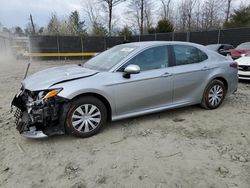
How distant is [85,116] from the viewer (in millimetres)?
3314

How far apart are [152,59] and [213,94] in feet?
5.51

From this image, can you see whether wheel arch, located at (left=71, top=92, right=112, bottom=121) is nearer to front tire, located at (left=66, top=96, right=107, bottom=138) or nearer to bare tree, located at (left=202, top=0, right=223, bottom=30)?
front tire, located at (left=66, top=96, right=107, bottom=138)

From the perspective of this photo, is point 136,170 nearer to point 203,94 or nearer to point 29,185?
point 29,185

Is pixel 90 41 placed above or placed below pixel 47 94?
above

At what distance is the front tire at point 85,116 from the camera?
3.22 m

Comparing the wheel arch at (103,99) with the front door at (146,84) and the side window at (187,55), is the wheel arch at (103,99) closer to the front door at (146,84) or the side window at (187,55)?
the front door at (146,84)

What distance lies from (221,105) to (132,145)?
2.80m

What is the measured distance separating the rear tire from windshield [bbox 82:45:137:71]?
1.85 metres

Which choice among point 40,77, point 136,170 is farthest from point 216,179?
point 40,77

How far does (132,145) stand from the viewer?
317 centimetres

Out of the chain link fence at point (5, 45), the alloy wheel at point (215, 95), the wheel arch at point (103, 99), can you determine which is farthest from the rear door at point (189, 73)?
the chain link fence at point (5, 45)

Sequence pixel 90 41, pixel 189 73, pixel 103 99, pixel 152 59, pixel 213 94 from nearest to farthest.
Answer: pixel 103 99 → pixel 152 59 → pixel 189 73 → pixel 213 94 → pixel 90 41

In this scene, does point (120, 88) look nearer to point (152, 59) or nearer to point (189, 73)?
point (152, 59)

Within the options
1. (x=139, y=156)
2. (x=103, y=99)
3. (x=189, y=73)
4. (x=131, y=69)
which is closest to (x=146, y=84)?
(x=131, y=69)
